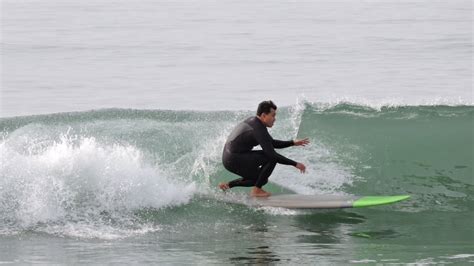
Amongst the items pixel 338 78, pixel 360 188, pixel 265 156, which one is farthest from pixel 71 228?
pixel 338 78

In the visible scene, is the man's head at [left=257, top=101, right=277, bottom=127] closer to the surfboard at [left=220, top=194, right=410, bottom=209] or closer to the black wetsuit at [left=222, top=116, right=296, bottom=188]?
the black wetsuit at [left=222, top=116, right=296, bottom=188]

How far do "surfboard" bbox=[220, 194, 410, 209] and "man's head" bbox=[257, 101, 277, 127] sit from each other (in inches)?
36.5

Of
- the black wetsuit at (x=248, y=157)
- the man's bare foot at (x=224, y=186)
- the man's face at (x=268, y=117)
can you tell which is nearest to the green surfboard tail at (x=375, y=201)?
the black wetsuit at (x=248, y=157)

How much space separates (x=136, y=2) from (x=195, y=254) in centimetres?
3589

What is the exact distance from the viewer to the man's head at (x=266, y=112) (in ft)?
35.4

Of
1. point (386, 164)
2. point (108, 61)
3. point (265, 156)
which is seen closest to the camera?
point (265, 156)

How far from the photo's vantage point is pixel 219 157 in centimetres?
1291

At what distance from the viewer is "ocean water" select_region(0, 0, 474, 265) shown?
9.84 meters

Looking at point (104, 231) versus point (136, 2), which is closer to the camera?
point (104, 231)

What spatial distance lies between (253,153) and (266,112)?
0.54 meters

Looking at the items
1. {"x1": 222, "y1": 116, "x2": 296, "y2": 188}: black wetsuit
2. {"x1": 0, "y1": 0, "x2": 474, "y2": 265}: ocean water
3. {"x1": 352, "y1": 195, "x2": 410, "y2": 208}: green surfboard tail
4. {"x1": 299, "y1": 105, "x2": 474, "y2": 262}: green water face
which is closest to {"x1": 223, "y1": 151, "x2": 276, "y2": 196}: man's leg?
{"x1": 222, "y1": 116, "x2": 296, "y2": 188}: black wetsuit

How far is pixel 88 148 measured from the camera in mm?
11758

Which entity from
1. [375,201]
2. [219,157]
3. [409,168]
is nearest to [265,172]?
[375,201]

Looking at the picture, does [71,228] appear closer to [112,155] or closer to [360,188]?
[112,155]
